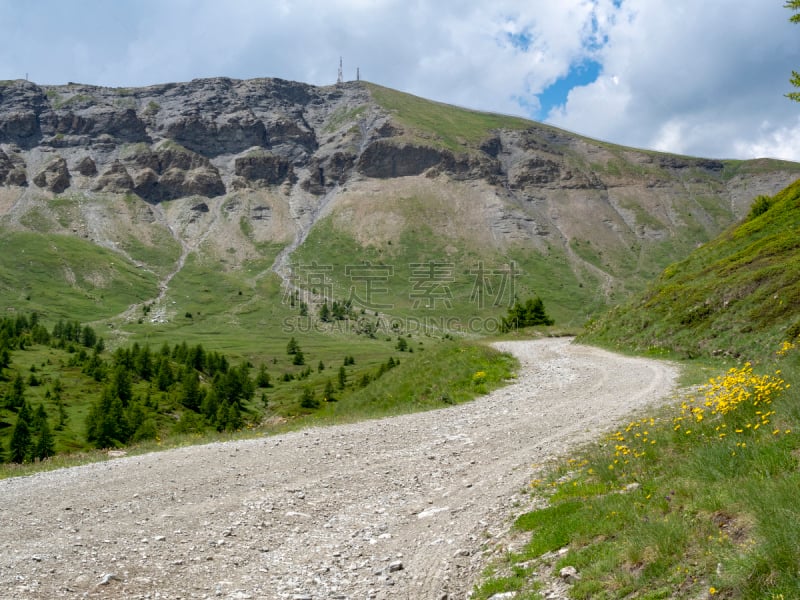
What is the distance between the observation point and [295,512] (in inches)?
505

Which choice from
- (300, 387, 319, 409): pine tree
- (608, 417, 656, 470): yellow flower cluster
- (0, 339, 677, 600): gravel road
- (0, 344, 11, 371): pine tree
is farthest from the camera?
(0, 344, 11, 371): pine tree

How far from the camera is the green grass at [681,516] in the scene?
240 inches

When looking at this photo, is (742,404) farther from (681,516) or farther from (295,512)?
(295,512)

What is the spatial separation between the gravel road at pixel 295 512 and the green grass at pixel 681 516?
127 centimetres

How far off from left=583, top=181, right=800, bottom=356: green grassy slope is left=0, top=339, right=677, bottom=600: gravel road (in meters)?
12.8

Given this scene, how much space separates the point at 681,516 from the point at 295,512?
27.4 feet

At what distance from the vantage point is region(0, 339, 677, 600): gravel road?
9375 mm

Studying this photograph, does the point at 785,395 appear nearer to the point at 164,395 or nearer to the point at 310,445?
the point at 310,445

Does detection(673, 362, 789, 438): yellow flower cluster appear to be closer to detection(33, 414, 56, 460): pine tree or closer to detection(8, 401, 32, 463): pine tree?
detection(33, 414, 56, 460): pine tree

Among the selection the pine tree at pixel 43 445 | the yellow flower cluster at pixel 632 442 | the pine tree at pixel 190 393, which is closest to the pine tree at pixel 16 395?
the pine tree at pixel 190 393

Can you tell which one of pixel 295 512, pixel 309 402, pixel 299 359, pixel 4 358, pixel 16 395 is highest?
pixel 295 512

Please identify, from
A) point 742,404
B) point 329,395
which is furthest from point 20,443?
point 742,404

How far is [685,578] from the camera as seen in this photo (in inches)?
257

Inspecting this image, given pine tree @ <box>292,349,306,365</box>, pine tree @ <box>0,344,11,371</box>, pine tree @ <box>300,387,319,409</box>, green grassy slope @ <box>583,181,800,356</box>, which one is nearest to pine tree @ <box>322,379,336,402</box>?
pine tree @ <box>300,387,319,409</box>
